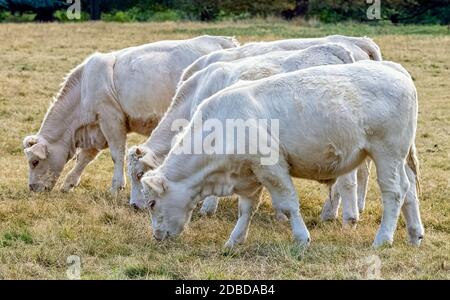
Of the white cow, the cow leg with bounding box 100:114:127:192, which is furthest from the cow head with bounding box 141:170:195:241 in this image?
the cow leg with bounding box 100:114:127:192

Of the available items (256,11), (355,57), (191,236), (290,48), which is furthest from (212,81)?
(256,11)

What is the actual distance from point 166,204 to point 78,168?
3874 millimetres

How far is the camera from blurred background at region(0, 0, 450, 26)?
1655 inches

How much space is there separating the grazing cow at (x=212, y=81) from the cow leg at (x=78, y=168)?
2100mm

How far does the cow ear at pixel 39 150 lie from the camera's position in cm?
1095

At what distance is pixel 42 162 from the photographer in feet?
36.4

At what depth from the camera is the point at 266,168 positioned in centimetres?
758

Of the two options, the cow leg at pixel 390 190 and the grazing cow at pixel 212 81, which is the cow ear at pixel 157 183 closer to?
the grazing cow at pixel 212 81

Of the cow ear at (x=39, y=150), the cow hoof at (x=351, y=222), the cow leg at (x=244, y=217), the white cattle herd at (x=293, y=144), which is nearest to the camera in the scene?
the white cattle herd at (x=293, y=144)

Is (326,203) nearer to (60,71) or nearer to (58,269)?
(58,269)

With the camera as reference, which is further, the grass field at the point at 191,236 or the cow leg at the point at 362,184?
the cow leg at the point at 362,184

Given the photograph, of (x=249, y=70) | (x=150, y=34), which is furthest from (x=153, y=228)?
(x=150, y=34)

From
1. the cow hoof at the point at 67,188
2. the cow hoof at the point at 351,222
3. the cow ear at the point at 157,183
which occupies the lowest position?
the cow hoof at the point at 67,188

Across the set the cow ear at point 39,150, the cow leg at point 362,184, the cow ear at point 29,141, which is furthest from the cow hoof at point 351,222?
the cow ear at point 29,141
